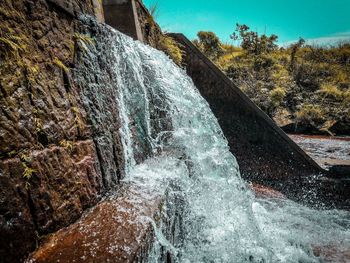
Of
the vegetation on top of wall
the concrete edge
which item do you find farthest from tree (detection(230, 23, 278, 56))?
the concrete edge

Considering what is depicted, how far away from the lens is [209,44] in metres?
21.8

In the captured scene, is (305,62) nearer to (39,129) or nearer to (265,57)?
(265,57)

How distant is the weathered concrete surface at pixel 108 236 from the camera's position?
1447 mm

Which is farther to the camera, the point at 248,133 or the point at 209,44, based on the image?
the point at 209,44

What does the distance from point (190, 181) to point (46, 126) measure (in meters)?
1.97

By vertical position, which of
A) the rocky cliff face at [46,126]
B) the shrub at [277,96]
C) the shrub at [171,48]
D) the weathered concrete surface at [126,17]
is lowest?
the shrub at [277,96]

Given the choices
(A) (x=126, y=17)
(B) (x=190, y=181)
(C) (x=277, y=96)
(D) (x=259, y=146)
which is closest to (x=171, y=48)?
(A) (x=126, y=17)

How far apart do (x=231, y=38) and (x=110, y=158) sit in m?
22.0

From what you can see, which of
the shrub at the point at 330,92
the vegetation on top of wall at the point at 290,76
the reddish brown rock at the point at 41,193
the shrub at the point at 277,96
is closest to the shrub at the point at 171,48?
the reddish brown rock at the point at 41,193

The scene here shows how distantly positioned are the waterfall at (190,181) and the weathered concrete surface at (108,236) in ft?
0.42

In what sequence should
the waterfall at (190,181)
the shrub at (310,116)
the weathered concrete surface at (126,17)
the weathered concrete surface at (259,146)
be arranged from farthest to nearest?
1. the shrub at (310,116)
2. the weathered concrete surface at (259,146)
3. the weathered concrete surface at (126,17)
4. the waterfall at (190,181)

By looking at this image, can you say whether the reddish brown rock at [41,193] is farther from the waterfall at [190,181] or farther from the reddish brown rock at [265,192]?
the reddish brown rock at [265,192]

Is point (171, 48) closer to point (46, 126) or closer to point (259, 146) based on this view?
point (259, 146)

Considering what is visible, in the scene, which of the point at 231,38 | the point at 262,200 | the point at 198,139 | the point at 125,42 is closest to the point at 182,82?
the point at 198,139
